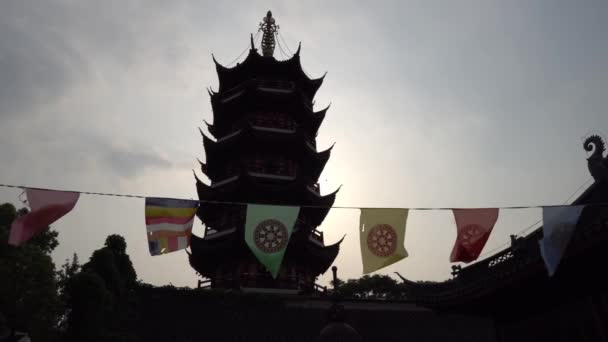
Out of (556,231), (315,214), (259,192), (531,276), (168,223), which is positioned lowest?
(531,276)

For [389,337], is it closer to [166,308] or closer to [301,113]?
[166,308]

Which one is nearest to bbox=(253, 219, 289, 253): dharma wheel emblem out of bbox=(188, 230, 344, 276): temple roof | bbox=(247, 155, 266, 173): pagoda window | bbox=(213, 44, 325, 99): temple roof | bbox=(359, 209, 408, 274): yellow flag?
bbox=(359, 209, 408, 274): yellow flag

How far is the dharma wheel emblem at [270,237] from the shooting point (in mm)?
9016

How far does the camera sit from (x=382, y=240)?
956 cm

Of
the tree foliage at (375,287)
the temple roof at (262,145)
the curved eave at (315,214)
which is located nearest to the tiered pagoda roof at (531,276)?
the curved eave at (315,214)

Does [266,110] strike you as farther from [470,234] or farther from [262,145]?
[470,234]

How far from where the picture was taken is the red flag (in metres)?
9.23

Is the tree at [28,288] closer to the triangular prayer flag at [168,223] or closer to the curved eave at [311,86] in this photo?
the triangular prayer flag at [168,223]

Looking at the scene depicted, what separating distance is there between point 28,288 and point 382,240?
16132 mm

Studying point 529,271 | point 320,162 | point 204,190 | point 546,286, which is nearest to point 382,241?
point 529,271

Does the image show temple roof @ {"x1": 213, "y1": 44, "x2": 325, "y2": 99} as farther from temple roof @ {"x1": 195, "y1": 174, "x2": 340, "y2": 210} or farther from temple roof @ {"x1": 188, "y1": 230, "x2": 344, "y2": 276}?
temple roof @ {"x1": 188, "y1": 230, "x2": 344, "y2": 276}

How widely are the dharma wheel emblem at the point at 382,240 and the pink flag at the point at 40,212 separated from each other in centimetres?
612

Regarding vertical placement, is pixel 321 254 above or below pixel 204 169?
below

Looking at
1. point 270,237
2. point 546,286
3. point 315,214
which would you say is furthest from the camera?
point 315,214
